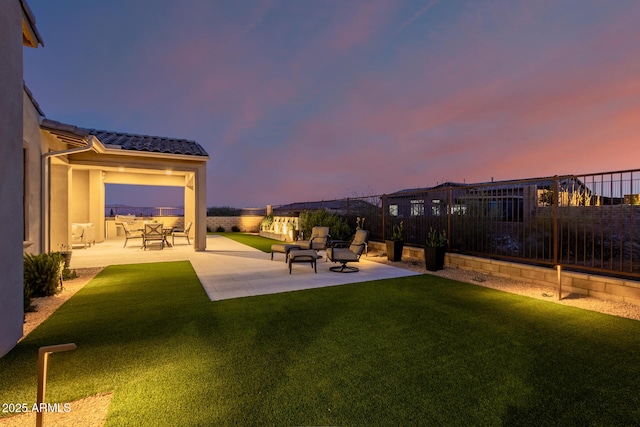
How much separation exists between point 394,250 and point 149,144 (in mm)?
10045

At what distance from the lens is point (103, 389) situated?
2.10m

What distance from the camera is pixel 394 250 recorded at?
8.09 metres

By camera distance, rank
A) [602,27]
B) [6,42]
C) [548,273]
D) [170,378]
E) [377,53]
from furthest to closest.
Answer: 1. [377,53]
2. [602,27]
3. [548,273]
4. [6,42]
5. [170,378]

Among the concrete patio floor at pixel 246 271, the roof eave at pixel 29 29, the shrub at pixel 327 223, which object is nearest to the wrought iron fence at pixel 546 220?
the concrete patio floor at pixel 246 271

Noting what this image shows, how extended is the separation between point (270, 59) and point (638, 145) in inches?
728

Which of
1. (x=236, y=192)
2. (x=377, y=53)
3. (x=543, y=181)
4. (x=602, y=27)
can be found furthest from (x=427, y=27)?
(x=236, y=192)

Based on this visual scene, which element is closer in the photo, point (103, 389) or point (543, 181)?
point (103, 389)

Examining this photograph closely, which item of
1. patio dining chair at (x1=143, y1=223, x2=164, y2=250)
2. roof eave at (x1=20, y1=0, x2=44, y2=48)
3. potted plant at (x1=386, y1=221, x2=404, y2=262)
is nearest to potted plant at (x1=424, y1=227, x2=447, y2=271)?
potted plant at (x1=386, y1=221, x2=404, y2=262)

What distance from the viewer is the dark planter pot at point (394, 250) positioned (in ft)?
26.6

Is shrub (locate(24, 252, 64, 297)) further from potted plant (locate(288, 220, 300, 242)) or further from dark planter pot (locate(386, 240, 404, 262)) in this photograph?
potted plant (locate(288, 220, 300, 242))

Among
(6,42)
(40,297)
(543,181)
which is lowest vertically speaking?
(40,297)

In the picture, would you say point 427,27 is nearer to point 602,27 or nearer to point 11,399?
point 602,27

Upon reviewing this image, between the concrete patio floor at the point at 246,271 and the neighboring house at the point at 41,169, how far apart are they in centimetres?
143

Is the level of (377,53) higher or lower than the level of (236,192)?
higher
